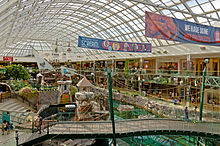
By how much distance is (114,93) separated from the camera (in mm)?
35156

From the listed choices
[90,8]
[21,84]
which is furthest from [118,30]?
[21,84]

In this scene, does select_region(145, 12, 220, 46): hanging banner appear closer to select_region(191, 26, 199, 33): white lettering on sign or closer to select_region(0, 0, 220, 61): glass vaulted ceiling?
select_region(191, 26, 199, 33): white lettering on sign

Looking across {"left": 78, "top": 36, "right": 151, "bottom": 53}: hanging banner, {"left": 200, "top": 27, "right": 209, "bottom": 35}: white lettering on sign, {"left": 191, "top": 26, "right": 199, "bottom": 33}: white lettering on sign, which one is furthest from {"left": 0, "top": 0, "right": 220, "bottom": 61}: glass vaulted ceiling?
{"left": 191, "top": 26, "right": 199, "bottom": 33}: white lettering on sign

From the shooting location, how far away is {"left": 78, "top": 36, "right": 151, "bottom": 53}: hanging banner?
15047 mm

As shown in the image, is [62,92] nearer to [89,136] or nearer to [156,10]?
[89,136]

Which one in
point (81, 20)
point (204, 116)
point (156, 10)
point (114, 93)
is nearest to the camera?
point (204, 116)

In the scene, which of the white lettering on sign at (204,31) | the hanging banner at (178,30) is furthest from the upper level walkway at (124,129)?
the white lettering on sign at (204,31)

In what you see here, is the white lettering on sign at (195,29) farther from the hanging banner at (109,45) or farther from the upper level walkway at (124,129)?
the hanging banner at (109,45)

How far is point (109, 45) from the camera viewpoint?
17.0m

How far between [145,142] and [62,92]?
41.3 feet

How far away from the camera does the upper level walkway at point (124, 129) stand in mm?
11438

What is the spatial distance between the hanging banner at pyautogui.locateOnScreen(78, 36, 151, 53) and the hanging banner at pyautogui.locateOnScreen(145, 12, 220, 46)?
628 centimetres

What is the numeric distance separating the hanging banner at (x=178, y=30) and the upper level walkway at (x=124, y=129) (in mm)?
6370

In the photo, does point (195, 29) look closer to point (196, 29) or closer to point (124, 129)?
point (196, 29)
